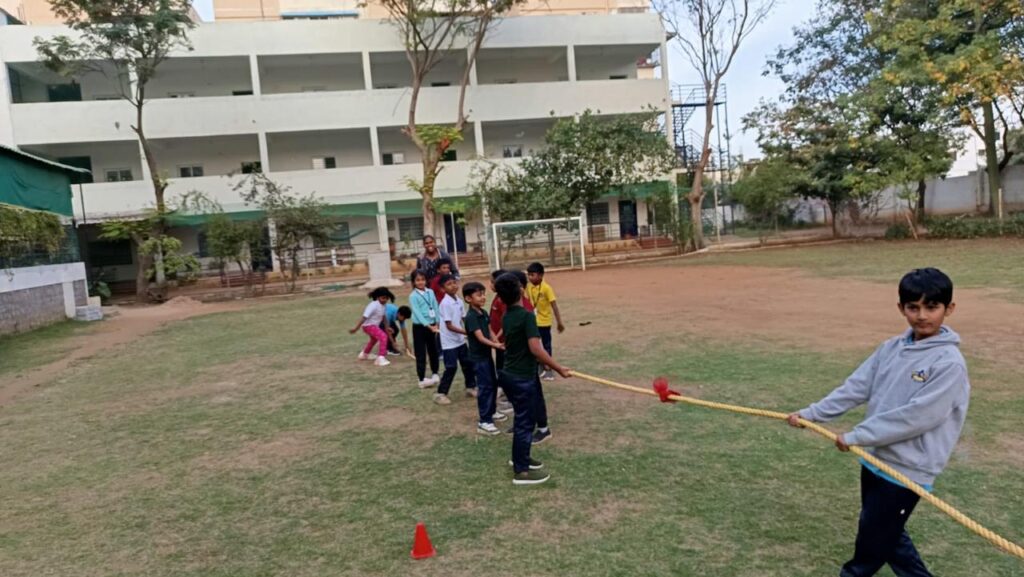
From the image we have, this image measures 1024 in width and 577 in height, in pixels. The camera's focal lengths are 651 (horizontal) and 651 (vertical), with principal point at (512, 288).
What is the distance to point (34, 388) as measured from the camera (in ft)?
29.0

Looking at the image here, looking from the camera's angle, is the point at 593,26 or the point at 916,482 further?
the point at 593,26

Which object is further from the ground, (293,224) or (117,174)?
(117,174)

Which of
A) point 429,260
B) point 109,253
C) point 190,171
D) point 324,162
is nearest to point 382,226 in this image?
point 324,162

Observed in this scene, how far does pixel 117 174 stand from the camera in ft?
96.5

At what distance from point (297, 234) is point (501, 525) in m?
21.3

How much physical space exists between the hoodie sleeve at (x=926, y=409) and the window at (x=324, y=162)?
30785 millimetres

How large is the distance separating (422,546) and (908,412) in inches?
93.3

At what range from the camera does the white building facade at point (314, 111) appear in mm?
26969

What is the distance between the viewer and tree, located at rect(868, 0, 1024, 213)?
794 inches

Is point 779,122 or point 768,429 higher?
point 779,122

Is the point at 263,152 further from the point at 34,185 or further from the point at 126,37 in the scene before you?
the point at 34,185

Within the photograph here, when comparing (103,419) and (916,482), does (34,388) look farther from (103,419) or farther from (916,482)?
(916,482)

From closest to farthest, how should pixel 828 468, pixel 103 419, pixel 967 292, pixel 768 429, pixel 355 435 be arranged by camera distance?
pixel 828 468, pixel 768 429, pixel 355 435, pixel 103 419, pixel 967 292

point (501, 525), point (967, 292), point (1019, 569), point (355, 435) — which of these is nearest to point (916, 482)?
point (1019, 569)
